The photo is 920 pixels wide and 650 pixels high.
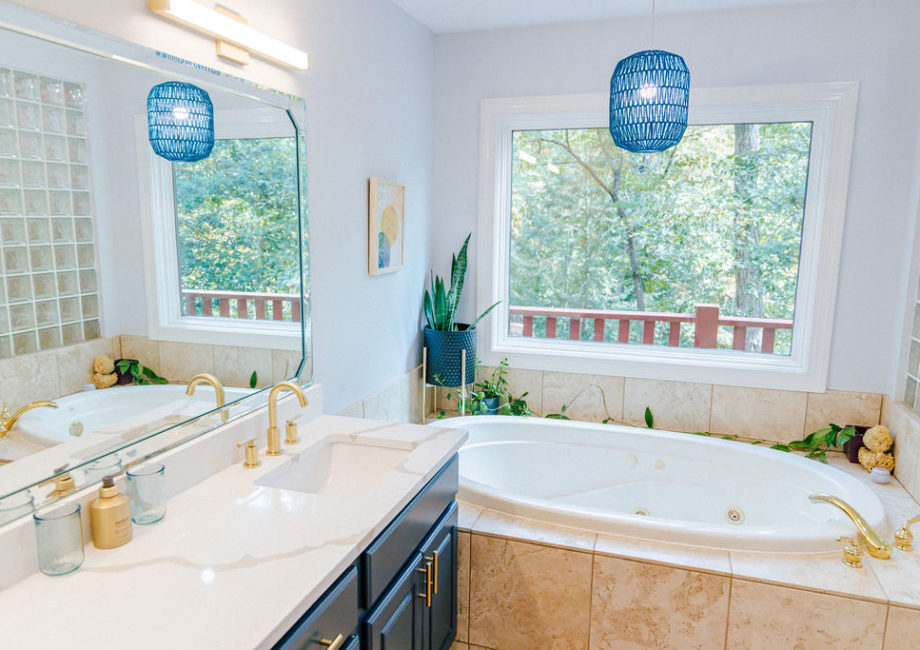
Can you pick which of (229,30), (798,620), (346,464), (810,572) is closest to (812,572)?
(810,572)

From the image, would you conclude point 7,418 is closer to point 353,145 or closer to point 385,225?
point 353,145

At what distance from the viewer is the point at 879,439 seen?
281 centimetres

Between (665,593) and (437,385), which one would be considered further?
(437,385)

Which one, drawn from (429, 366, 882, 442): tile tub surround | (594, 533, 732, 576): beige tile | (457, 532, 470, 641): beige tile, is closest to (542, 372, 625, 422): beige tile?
(429, 366, 882, 442): tile tub surround

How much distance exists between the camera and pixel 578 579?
2.07m

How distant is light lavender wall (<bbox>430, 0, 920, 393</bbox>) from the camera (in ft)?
9.20

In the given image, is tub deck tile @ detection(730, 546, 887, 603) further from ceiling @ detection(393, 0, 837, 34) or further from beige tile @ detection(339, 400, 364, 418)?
ceiling @ detection(393, 0, 837, 34)

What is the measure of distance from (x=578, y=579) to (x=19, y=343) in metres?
1.69

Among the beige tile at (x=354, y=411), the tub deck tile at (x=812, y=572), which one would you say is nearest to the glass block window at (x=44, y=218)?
the beige tile at (x=354, y=411)

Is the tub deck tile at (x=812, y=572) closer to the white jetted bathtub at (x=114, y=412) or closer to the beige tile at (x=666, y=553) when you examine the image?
the beige tile at (x=666, y=553)

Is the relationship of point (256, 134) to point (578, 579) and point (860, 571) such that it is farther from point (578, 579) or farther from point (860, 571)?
point (860, 571)

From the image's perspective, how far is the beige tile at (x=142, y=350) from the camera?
1451mm

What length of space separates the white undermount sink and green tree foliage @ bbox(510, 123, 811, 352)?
6.13ft

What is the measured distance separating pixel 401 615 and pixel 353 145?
5.68ft
